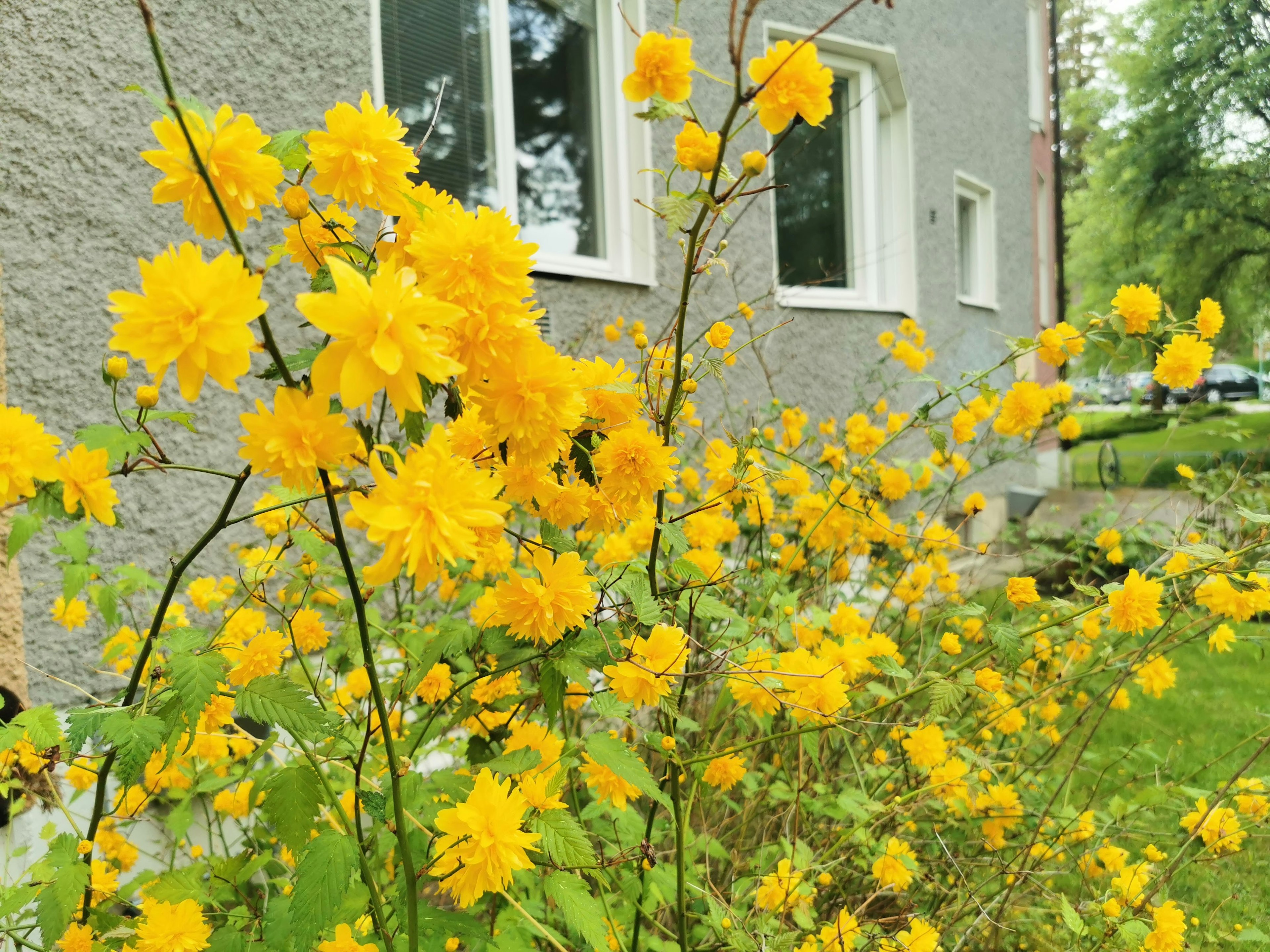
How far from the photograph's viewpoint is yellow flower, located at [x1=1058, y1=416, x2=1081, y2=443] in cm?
305

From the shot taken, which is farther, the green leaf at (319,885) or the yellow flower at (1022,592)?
the yellow flower at (1022,592)

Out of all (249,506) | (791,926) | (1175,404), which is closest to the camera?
(791,926)

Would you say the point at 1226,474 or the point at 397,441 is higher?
the point at 397,441

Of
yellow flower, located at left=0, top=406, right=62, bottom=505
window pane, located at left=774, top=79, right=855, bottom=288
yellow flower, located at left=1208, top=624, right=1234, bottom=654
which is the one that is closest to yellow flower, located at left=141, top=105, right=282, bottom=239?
yellow flower, located at left=0, top=406, right=62, bottom=505

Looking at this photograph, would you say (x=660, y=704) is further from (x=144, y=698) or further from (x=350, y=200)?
(x=350, y=200)

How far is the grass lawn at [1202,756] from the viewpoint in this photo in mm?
2311

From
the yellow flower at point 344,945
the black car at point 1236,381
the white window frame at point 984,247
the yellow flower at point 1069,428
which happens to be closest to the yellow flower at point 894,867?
the yellow flower at point 344,945

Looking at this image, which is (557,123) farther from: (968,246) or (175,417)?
(968,246)

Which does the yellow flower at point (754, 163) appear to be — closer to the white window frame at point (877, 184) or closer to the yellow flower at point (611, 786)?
the yellow flower at point (611, 786)

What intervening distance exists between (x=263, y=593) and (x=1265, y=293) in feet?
43.1

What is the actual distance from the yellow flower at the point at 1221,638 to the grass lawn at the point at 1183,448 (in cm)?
78

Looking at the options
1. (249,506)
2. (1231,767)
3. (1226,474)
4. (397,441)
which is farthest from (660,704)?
(1231,767)

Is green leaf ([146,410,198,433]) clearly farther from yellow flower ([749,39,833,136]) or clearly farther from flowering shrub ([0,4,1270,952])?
yellow flower ([749,39,833,136])

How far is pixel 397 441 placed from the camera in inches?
40.3
